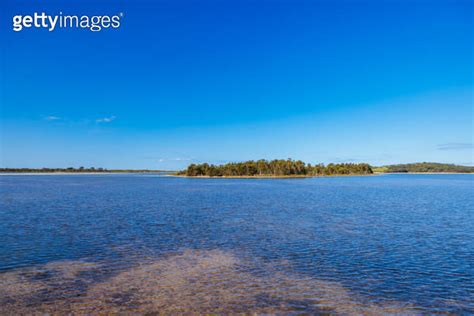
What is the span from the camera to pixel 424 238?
29016mm

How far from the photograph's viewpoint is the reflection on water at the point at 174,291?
47.1 ft

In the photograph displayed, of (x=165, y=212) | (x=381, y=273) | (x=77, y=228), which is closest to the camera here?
(x=381, y=273)

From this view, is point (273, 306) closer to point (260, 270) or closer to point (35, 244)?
point (260, 270)

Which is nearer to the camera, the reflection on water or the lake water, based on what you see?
the reflection on water

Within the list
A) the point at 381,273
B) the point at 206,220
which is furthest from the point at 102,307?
the point at 206,220

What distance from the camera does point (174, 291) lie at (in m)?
16.4

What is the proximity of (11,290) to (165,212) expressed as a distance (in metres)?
32.0

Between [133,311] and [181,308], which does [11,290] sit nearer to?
[133,311]

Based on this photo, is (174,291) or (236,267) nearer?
(174,291)

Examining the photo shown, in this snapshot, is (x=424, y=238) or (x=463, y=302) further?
(x=424, y=238)

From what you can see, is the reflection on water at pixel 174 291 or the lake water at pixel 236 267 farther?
the lake water at pixel 236 267

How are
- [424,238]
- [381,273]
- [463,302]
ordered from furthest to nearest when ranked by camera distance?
[424,238] → [381,273] → [463,302]

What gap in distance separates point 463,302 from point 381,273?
4.65 metres

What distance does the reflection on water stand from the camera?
14.4m
